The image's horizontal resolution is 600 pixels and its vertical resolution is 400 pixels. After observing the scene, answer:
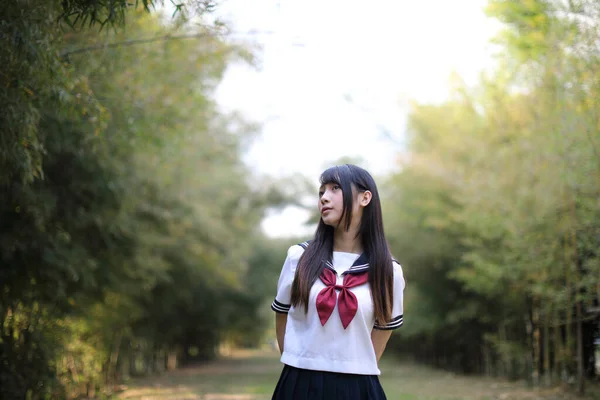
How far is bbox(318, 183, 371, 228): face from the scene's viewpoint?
2.39 meters

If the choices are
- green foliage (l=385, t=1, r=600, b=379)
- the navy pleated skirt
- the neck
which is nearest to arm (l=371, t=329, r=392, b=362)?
the navy pleated skirt

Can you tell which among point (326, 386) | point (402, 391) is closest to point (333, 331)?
point (326, 386)

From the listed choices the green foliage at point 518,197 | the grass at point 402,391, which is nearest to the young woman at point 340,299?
the green foliage at point 518,197

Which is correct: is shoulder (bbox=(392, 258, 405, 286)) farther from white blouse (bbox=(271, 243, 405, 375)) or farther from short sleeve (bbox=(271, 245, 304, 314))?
short sleeve (bbox=(271, 245, 304, 314))

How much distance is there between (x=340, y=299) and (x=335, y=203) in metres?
0.33

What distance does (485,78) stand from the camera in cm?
1028

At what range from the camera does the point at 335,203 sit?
2389 millimetres

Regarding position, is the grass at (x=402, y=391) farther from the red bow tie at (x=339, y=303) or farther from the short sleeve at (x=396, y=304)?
the red bow tie at (x=339, y=303)

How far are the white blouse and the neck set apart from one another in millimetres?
62

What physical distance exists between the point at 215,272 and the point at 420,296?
4.82 metres

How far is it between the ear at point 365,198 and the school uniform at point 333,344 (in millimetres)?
218

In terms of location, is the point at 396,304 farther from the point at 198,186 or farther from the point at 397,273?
the point at 198,186

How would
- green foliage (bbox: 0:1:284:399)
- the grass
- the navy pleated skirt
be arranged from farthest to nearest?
the grass, green foliage (bbox: 0:1:284:399), the navy pleated skirt

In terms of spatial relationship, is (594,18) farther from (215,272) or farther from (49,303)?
(215,272)
